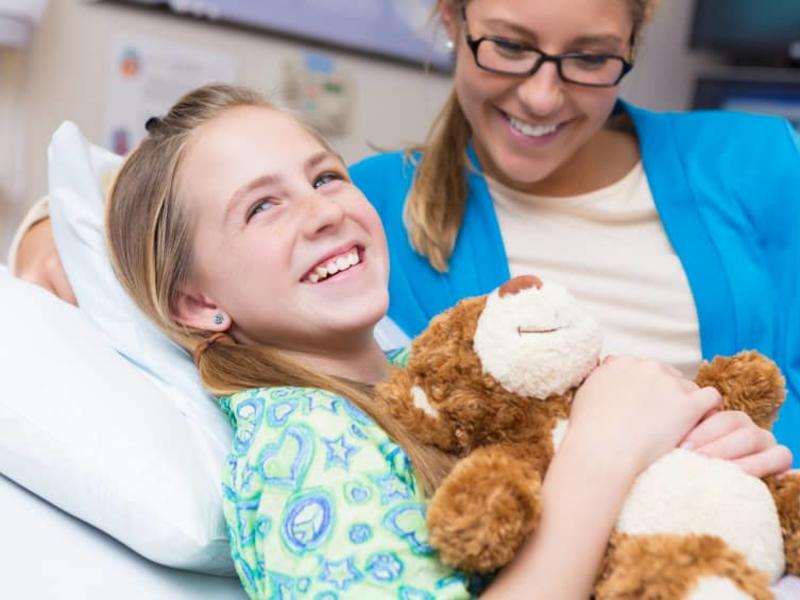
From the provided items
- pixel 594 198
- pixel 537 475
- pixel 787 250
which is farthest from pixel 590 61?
pixel 537 475

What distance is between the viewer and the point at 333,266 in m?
0.95

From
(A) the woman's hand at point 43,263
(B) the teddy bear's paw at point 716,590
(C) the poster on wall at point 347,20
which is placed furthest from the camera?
(C) the poster on wall at point 347,20

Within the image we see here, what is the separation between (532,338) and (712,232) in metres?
0.75

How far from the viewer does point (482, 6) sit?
48.8 inches

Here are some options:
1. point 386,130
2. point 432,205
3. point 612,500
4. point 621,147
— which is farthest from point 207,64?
point 612,500

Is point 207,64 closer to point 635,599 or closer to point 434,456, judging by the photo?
point 434,456

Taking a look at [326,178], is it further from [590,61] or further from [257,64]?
[257,64]

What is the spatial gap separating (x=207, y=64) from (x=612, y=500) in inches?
60.3

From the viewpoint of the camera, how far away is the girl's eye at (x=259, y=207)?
0.95m

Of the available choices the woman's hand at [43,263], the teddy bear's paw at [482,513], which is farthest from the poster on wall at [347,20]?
the teddy bear's paw at [482,513]

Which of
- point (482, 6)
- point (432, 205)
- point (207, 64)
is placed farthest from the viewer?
point (207, 64)

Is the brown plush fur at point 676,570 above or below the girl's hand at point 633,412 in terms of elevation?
below

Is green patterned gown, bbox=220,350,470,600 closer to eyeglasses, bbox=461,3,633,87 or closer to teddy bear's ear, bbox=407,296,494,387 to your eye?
teddy bear's ear, bbox=407,296,494,387

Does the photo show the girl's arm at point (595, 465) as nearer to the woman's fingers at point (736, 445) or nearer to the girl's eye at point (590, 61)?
the woman's fingers at point (736, 445)
